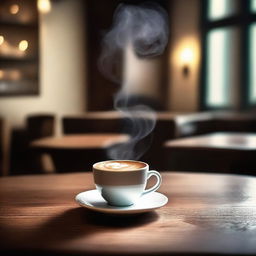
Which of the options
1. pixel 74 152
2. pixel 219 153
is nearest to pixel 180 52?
pixel 74 152

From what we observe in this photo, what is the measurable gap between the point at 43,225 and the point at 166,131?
138 inches

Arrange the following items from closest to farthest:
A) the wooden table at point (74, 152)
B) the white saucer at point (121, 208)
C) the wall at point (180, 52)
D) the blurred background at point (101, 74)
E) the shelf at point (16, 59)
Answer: the white saucer at point (121, 208) → the wooden table at point (74, 152) → the blurred background at point (101, 74) → the shelf at point (16, 59) → the wall at point (180, 52)

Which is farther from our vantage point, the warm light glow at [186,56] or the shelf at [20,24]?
the warm light glow at [186,56]

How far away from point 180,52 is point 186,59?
0.18 m

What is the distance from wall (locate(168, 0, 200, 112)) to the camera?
604 centimetres

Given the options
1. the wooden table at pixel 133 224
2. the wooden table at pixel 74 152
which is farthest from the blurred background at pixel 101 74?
the wooden table at pixel 133 224

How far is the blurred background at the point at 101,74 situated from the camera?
199 inches

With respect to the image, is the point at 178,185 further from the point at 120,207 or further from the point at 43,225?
the point at 43,225

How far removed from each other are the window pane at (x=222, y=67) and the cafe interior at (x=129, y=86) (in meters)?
0.02

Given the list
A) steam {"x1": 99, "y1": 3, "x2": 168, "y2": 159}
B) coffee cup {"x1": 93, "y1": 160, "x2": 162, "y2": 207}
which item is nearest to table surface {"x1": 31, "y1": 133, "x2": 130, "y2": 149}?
coffee cup {"x1": 93, "y1": 160, "x2": 162, "y2": 207}

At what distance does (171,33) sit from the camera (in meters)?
6.36

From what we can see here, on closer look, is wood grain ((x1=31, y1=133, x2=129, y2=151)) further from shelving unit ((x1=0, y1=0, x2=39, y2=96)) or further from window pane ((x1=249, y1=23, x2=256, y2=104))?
window pane ((x1=249, y1=23, x2=256, y2=104))

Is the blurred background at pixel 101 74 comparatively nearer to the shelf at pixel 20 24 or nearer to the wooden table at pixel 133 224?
the shelf at pixel 20 24

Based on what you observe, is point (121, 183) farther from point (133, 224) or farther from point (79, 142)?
point (79, 142)
